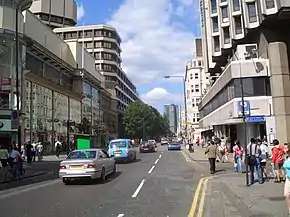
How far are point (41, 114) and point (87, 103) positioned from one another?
1056 inches

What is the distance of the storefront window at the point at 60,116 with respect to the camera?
2181 inches

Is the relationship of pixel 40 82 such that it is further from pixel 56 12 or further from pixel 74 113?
pixel 56 12

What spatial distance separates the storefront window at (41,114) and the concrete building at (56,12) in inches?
1509

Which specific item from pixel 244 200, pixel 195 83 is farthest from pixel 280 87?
pixel 195 83

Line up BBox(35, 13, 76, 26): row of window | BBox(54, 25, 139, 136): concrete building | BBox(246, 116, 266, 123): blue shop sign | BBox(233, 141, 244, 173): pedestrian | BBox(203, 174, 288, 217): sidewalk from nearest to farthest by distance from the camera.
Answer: BBox(203, 174, 288, 217): sidewalk < BBox(233, 141, 244, 173): pedestrian < BBox(246, 116, 266, 123): blue shop sign < BBox(35, 13, 76, 26): row of window < BBox(54, 25, 139, 136): concrete building

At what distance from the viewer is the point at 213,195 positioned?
496 inches

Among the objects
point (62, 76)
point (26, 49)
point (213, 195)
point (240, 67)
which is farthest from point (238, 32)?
point (213, 195)

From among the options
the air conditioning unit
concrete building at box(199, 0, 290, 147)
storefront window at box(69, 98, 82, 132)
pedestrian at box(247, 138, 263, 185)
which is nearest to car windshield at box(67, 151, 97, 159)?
pedestrian at box(247, 138, 263, 185)

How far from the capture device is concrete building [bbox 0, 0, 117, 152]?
38875 mm

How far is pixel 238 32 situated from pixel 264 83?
8.74 meters

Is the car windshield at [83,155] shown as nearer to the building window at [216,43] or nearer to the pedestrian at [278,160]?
the pedestrian at [278,160]

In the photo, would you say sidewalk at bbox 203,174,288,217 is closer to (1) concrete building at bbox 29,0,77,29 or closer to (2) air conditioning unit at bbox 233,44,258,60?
(2) air conditioning unit at bbox 233,44,258,60

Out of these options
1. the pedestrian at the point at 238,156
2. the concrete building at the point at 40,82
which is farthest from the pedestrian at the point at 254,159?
the concrete building at the point at 40,82

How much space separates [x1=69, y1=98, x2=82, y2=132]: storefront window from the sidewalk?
49.2 metres
